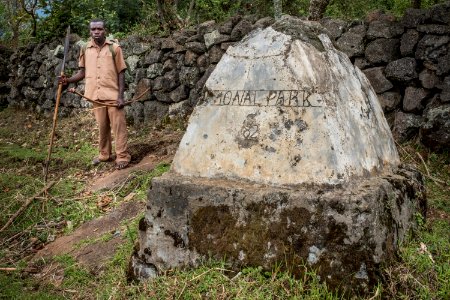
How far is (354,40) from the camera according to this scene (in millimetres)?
5660

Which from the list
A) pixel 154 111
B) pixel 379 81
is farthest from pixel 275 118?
pixel 154 111

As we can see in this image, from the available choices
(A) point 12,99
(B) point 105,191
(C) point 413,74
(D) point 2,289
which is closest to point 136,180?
(B) point 105,191

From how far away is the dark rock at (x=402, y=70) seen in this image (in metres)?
→ 5.24

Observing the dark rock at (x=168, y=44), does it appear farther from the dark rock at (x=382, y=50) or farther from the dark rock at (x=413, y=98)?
the dark rock at (x=413, y=98)

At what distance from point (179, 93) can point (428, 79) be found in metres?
3.65

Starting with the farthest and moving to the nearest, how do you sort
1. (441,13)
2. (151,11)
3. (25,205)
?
(151,11), (441,13), (25,205)

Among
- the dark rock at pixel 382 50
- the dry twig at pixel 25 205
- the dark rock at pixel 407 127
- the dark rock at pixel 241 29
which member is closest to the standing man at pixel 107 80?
the dry twig at pixel 25 205

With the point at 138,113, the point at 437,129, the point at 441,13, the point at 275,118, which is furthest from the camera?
the point at 138,113

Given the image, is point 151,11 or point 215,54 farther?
point 151,11

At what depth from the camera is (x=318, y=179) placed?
2.46 metres

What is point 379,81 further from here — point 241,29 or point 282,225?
point 282,225

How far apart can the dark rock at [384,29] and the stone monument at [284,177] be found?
2.81 m

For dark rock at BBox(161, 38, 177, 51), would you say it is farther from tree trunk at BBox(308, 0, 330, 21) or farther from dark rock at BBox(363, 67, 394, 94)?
dark rock at BBox(363, 67, 394, 94)

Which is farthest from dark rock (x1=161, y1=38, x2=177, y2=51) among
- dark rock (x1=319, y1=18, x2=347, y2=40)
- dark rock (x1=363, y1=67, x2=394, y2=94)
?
dark rock (x1=363, y1=67, x2=394, y2=94)
